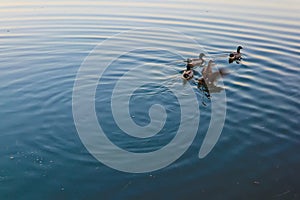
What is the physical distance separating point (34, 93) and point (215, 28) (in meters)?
14.0

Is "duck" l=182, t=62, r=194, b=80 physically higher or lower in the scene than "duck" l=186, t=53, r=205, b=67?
lower

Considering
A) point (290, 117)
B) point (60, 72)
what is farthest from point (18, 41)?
point (290, 117)

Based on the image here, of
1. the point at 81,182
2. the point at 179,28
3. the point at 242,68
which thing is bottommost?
the point at 81,182

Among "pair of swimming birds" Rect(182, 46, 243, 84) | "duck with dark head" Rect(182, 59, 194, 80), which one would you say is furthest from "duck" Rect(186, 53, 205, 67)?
"duck with dark head" Rect(182, 59, 194, 80)

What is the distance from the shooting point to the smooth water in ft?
29.4

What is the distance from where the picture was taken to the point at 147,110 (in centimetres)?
1262

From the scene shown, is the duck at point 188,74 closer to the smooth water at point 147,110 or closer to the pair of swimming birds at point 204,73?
the pair of swimming birds at point 204,73

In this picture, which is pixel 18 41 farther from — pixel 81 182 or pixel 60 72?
pixel 81 182

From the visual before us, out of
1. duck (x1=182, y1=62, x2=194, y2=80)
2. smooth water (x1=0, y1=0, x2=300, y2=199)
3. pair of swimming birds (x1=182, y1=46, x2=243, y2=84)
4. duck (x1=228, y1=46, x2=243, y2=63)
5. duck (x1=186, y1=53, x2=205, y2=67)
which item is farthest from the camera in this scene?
duck (x1=228, y1=46, x2=243, y2=63)

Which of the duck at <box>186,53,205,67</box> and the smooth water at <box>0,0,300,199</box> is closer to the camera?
the smooth water at <box>0,0,300,199</box>

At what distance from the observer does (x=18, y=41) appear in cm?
2133

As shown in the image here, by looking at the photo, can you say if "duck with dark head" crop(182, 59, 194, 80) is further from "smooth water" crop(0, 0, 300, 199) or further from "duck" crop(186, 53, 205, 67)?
"smooth water" crop(0, 0, 300, 199)

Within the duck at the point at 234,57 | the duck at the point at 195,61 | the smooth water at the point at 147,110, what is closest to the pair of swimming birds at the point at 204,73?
the duck at the point at 195,61

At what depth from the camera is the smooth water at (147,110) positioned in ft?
29.4
